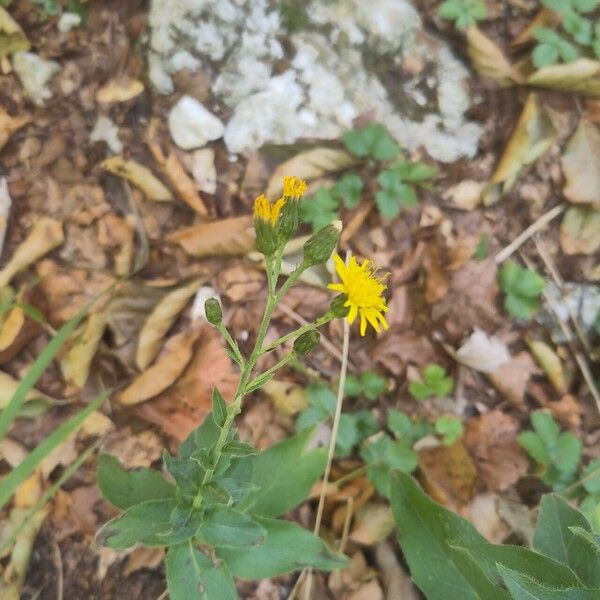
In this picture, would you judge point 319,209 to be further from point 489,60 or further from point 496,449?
point 496,449

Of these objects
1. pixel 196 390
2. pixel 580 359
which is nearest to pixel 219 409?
pixel 196 390

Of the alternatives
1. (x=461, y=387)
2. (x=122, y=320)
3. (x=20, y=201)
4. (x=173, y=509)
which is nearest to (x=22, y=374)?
(x=122, y=320)

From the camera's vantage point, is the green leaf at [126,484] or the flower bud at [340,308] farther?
the green leaf at [126,484]

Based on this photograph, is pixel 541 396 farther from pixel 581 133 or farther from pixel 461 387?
pixel 581 133

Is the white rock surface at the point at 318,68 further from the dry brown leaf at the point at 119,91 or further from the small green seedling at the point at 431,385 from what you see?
the small green seedling at the point at 431,385

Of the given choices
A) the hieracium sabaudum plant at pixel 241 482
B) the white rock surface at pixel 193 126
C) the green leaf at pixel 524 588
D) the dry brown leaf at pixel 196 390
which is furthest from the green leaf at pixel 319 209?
the green leaf at pixel 524 588

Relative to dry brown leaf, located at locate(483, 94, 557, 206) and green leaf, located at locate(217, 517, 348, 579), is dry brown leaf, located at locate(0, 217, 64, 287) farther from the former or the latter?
dry brown leaf, located at locate(483, 94, 557, 206)

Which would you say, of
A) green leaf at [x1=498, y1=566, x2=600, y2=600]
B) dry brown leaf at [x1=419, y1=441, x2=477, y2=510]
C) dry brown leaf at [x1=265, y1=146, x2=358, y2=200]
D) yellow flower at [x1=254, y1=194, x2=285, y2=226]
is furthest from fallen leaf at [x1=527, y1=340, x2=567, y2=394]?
yellow flower at [x1=254, y1=194, x2=285, y2=226]
